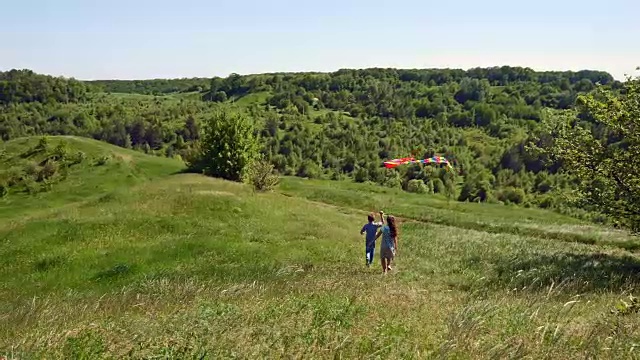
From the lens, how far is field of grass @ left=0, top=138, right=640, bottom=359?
7.29 metres

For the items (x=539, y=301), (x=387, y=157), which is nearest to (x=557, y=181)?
(x=387, y=157)

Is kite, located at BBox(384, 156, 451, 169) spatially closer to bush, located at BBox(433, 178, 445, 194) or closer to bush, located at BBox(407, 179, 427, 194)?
bush, located at BBox(433, 178, 445, 194)

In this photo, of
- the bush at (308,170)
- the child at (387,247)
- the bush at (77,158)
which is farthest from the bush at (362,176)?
the child at (387,247)

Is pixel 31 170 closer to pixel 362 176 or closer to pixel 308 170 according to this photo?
pixel 308 170

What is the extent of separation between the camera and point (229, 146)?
6200cm

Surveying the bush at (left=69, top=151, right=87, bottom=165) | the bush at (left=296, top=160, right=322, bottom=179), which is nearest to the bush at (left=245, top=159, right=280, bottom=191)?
the bush at (left=69, top=151, right=87, bottom=165)

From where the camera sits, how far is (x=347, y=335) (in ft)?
24.7

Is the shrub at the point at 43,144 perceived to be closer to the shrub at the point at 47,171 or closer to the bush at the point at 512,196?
the shrub at the point at 47,171

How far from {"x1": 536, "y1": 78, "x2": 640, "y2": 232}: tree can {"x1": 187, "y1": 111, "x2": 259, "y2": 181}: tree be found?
133 feet

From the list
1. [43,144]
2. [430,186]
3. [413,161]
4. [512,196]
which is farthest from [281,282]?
[413,161]

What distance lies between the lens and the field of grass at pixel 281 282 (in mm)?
7293

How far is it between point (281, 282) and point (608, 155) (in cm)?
1853

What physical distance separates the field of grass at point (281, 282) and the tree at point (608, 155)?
3032 millimetres

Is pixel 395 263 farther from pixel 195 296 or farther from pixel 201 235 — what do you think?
pixel 195 296
